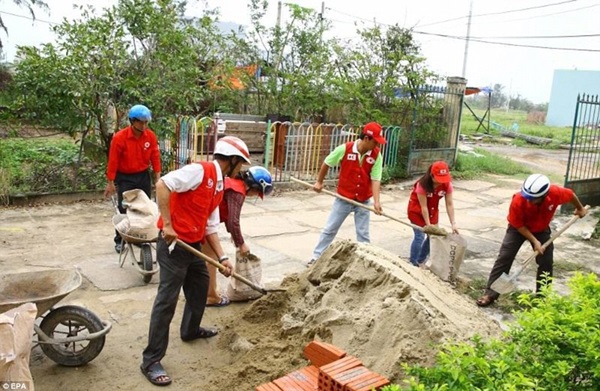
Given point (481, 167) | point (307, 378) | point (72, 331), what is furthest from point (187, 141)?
point (481, 167)

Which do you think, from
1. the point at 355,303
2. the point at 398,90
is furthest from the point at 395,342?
the point at 398,90

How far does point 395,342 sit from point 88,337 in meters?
2.02

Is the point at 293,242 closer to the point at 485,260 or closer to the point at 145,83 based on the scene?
the point at 485,260

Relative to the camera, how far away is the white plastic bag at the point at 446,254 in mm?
5609

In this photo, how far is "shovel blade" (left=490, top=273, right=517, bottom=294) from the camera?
5445 millimetres

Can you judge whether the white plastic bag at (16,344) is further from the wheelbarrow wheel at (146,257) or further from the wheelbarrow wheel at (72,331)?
the wheelbarrow wheel at (146,257)

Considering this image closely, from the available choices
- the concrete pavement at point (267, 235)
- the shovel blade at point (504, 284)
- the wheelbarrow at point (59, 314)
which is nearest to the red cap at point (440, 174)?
the shovel blade at point (504, 284)

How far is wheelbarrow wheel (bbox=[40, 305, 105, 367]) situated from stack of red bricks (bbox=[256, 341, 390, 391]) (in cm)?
145

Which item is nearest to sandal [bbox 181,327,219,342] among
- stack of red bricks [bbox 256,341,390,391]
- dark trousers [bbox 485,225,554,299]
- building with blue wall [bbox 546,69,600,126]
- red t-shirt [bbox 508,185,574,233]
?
stack of red bricks [bbox 256,341,390,391]

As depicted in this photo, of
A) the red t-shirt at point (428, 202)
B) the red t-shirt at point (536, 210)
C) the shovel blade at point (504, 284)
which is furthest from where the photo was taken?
the red t-shirt at point (428, 202)

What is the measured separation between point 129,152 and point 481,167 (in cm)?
1211

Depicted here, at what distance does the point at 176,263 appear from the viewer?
149 inches

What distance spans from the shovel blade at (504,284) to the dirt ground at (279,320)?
10.5 inches

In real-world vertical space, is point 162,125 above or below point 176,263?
above
